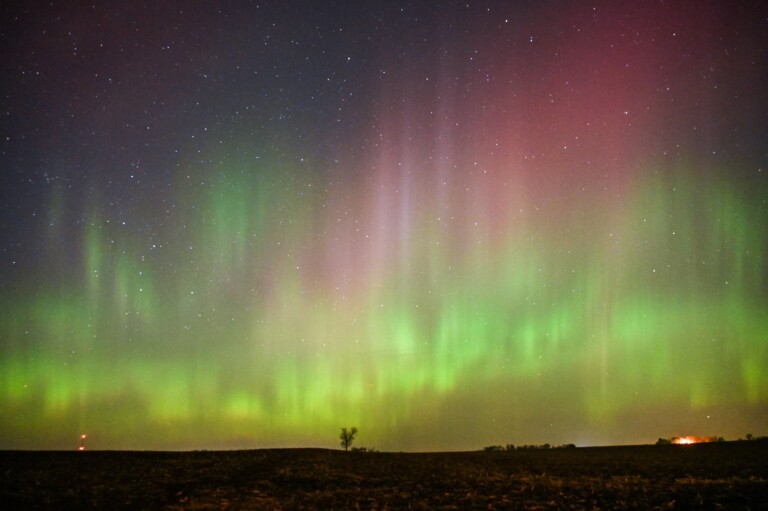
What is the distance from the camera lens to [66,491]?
696 inches

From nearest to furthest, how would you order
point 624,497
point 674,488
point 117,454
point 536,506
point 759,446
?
1. point 536,506
2. point 624,497
3. point 674,488
4. point 117,454
5. point 759,446

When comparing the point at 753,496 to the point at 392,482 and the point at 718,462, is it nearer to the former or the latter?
the point at 392,482

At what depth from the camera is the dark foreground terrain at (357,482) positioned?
16188 millimetres

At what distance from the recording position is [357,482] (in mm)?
20844

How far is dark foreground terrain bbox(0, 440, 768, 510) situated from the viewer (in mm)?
16188

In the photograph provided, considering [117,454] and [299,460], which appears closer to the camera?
[299,460]

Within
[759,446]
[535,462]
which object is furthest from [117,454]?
[759,446]

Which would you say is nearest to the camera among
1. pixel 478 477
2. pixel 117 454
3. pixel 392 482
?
pixel 392 482

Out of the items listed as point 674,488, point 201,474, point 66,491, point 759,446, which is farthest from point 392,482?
point 759,446

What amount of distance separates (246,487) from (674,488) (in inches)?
623

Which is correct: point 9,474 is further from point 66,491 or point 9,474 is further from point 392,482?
point 392,482

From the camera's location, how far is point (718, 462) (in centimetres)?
2945

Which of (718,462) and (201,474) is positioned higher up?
(201,474)

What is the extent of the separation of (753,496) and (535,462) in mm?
15815
